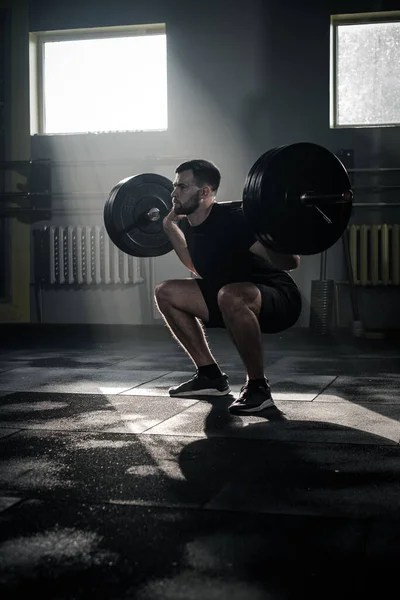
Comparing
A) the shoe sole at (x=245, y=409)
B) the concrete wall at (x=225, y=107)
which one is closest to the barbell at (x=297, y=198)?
the shoe sole at (x=245, y=409)

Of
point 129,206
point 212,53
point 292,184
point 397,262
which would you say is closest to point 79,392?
point 129,206

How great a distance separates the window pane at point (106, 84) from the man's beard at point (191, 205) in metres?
3.29

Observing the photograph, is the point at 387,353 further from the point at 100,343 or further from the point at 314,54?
the point at 314,54

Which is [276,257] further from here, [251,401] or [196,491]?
[196,491]

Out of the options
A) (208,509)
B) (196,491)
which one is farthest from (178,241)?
(208,509)

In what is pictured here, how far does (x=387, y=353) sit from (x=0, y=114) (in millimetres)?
3578

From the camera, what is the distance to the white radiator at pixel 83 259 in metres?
6.16

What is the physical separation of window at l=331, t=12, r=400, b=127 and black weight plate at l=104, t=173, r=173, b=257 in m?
2.87

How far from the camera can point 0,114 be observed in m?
6.33

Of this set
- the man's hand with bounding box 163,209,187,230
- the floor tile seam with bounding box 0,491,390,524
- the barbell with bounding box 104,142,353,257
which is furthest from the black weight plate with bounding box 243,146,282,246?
the floor tile seam with bounding box 0,491,390,524

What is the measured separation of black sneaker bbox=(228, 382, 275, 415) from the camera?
2834 millimetres

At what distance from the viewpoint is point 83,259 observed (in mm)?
6227

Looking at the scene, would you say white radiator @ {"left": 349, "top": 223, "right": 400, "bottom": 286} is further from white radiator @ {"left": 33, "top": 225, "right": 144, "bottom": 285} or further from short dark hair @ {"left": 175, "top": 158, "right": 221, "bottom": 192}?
short dark hair @ {"left": 175, "top": 158, "right": 221, "bottom": 192}

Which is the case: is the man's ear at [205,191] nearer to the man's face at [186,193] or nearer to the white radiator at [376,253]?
the man's face at [186,193]
